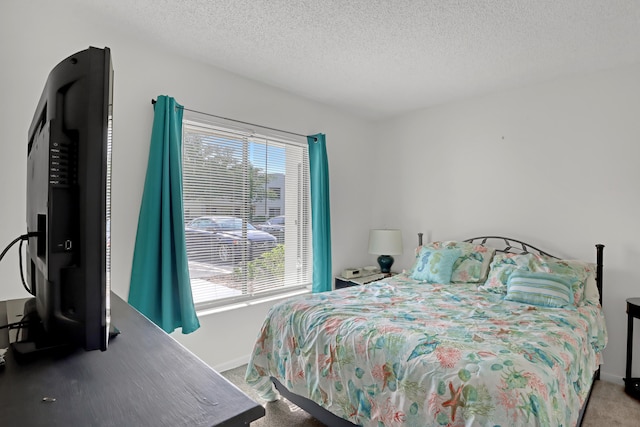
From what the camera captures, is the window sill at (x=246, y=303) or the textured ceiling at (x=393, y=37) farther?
the window sill at (x=246, y=303)

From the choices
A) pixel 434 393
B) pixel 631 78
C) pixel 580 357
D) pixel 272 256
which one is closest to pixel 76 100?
pixel 434 393

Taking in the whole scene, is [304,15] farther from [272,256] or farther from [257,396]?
[257,396]

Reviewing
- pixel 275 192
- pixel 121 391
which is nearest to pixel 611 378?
pixel 275 192

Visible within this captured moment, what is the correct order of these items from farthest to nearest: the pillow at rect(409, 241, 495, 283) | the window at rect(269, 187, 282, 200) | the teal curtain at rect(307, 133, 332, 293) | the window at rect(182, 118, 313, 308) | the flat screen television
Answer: the teal curtain at rect(307, 133, 332, 293)
the window at rect(269, 187, 282, 200)
the pillow at rect(409, 241, 495, 283)
the window at rect(182, 118, 313, 308)
the flat screen television

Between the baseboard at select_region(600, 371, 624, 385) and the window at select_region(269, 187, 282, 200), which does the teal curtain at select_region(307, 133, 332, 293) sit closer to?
the window at select_region(269, 187, 282, 200)

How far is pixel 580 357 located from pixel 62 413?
86.6 inches

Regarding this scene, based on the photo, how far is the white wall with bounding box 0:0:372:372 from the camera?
1956 mm

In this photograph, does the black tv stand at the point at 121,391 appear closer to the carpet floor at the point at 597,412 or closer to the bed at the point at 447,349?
the bed at the point at 447,349

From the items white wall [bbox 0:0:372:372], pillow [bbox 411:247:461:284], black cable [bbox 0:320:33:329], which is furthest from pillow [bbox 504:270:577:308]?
black cable [bbox 0:320:33:329]

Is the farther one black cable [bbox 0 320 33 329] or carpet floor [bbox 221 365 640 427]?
carpet floor [bbox 221 365 640 427]

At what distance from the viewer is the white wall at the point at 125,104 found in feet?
6.42

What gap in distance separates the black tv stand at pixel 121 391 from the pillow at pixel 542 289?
2.42m

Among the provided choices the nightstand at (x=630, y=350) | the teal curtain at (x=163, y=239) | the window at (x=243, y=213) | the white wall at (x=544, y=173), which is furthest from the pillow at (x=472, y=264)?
the teal curtain at (x=163, y=239)

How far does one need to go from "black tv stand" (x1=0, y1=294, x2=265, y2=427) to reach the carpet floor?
154 centimetres
